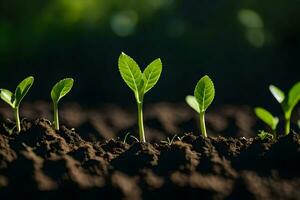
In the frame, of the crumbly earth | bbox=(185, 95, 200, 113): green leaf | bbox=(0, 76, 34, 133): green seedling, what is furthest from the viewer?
bbox=(185, 95, 200, 113): green leaf

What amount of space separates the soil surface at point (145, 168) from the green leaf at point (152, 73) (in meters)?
0.30

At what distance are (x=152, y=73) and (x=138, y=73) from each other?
6cm

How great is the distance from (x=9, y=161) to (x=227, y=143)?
86 cm

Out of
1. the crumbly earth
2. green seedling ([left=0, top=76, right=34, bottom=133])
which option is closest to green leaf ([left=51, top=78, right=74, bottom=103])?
green seedling ([left=0, top=76, right=34, bottom=133])

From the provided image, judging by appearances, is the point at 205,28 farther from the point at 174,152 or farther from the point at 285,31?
the point at 174,152

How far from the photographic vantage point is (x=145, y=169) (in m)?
2.36

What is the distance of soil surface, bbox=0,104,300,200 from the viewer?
7.34ft

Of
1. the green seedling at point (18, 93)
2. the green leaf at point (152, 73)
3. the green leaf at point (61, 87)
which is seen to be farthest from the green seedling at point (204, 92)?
the green seedling at point (18, 93)

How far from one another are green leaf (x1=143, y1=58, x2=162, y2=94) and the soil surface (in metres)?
0.30

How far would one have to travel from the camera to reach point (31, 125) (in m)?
2.71

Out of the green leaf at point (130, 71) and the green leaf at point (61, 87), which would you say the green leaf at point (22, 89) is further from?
the green leaf at point (130, 71)

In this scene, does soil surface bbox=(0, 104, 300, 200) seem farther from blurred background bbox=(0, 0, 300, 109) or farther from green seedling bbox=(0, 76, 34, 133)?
blurred background bbox=(0, 0, 300, 109)

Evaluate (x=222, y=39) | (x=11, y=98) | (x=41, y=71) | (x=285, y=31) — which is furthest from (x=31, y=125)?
(x=285, y=31)

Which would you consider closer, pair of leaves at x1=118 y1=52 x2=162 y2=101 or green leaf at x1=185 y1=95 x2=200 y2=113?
pair of leaves at x1=118 y1=52 x2=162 y2=101
